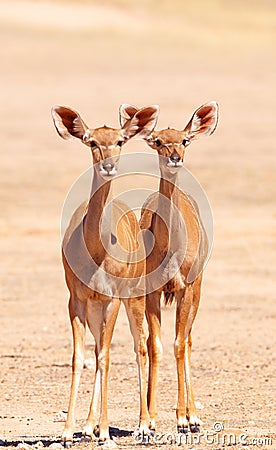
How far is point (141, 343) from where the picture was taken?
8.78 m

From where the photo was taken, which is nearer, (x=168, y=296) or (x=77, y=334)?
(x=77, y=334)

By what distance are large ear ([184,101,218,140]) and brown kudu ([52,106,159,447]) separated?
470 mm

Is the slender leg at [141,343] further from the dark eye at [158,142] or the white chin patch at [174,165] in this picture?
the dark eye at [158,142]

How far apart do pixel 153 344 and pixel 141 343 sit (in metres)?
0.10

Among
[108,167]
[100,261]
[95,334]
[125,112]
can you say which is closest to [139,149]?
[125,112]

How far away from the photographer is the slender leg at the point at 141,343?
852 cm

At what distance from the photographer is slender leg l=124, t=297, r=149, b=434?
852 centimetres

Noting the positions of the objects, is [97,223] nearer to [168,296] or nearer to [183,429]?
[168,296]

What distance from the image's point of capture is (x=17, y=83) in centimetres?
4147

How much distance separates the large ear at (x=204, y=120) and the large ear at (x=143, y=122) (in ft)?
1.41

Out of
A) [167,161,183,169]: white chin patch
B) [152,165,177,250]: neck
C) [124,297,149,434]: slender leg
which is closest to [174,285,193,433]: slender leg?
[124,297,149,434]: slender leg

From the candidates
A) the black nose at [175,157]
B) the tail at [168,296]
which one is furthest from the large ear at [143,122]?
the tail at [168,296]

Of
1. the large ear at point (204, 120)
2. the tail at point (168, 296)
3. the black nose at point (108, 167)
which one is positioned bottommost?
the tail at point (168, 296)

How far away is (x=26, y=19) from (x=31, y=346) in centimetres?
4591
